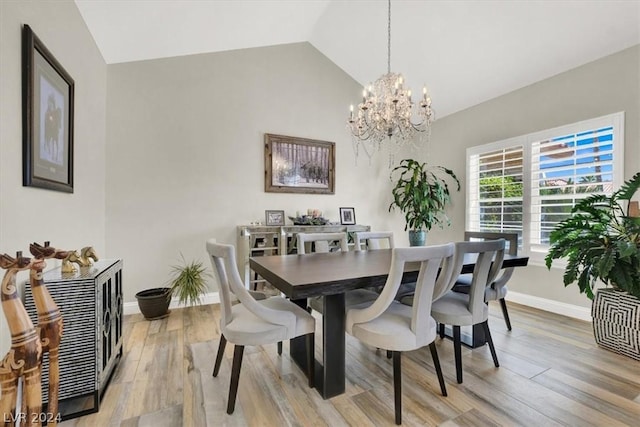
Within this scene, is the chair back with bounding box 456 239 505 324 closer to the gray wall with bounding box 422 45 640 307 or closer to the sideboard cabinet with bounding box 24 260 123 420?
the gray wall with bounding box 422 45 640 307

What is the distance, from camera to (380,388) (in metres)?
1.90

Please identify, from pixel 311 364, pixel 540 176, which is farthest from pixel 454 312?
pixel 540 176

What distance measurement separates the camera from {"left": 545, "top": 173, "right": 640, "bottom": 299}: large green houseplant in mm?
2133

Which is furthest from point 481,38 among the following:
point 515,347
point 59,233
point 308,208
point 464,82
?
point 59,233

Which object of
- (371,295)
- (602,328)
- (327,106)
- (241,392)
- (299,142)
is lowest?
(241,392)

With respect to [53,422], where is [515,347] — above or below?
below

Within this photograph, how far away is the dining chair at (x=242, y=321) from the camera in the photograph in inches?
63.7

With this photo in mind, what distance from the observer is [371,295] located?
229 centimetres

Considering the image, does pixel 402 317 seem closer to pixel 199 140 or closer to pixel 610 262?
pixel 610 262

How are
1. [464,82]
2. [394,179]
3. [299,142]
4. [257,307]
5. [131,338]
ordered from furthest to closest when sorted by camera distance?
[394,179] → [299,142] → [464,82] → [131,338] → [257,307]

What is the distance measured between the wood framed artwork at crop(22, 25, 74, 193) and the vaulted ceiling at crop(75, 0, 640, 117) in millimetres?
893

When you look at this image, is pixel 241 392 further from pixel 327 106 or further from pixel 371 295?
pixel 327 106

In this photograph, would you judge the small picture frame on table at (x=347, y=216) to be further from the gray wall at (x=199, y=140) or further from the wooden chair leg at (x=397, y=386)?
the wooden chair leg at (x=397, y=386)

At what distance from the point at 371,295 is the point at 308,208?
7.11 feet
